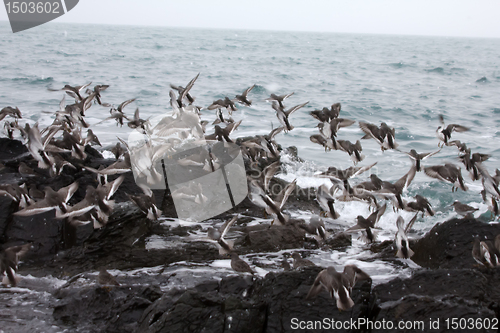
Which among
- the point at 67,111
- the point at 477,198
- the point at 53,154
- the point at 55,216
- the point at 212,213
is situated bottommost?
the point at 477,198

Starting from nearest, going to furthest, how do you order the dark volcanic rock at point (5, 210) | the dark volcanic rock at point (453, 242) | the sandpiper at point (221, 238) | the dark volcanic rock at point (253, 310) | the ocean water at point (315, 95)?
1. the dark volcanic rock at point (253, 310)
2. the dark volcanic rock at point (453, 242)
3. the sandpiper at point (221, 238)
4. the dark volcanic rock at point (5, 210)
5. the ocean water at point (315, 95)

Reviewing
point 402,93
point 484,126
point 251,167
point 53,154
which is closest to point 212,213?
point 251,167

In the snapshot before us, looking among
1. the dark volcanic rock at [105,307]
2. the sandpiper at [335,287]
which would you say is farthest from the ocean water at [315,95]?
the sandpiper at [335,287]

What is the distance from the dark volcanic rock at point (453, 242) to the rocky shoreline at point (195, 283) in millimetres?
12

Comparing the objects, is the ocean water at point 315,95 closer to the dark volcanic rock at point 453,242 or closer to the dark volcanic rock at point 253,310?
the dark volcanic rock at point 453,242

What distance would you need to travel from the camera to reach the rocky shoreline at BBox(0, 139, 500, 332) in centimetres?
360

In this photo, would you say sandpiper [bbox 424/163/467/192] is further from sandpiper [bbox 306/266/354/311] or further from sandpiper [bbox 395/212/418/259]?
sandpiper [bbox 306/266/354/311]

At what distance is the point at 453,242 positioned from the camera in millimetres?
5230

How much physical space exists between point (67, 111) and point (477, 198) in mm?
10602

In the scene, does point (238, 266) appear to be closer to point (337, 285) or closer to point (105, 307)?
point (105, 307)

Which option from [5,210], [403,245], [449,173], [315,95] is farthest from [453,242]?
[315,95]

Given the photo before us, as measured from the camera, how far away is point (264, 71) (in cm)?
3484

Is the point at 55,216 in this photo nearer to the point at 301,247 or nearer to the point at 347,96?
the point at 301,247

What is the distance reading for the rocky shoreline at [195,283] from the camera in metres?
3.60
